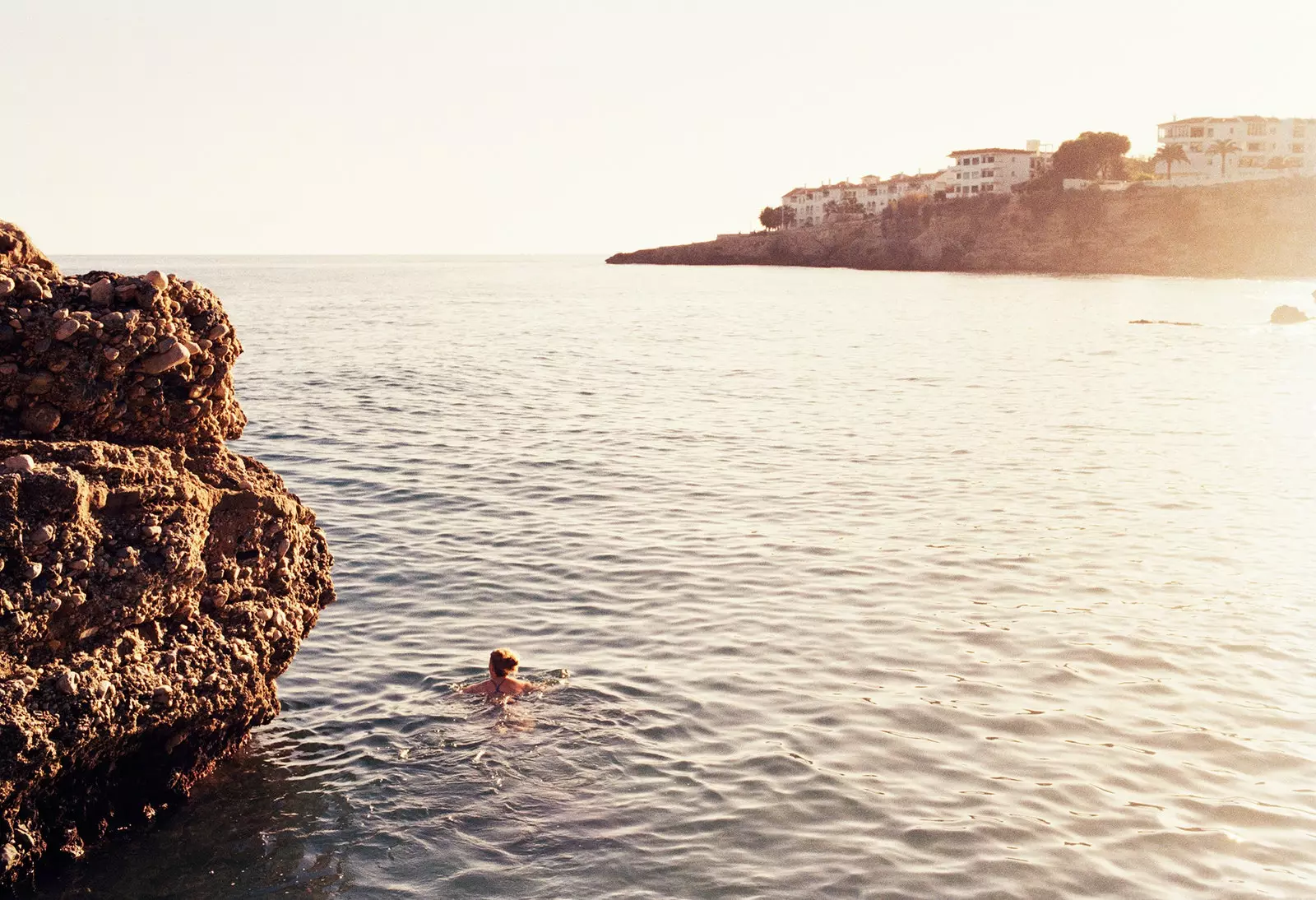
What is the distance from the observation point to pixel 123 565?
9508 millimetres

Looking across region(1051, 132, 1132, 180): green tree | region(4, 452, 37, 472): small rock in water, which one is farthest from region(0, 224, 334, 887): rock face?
region(1051, 132, 1132, 180): green tree

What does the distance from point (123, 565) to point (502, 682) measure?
495 cm

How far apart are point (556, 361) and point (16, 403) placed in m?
50.0

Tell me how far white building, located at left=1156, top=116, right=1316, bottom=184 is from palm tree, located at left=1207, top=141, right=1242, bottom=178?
140mm

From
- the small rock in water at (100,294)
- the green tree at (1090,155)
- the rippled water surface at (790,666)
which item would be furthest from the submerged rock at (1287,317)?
the green tree at (1090,155)

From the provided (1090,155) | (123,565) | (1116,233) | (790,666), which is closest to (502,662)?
(790,666)

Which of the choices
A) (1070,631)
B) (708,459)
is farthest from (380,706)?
(708,459)

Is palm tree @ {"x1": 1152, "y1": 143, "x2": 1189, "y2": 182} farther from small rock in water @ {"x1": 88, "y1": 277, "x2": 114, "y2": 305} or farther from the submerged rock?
small rock in water @ {"x1": 88, "y1": 277, "x2": 114, "y2": 305}

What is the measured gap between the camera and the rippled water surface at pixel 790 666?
32.7 feet

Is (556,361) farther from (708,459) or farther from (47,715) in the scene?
(47,715)

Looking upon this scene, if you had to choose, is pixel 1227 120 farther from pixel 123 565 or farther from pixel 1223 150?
pixel 123 565

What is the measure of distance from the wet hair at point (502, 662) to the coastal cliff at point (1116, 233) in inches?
5864

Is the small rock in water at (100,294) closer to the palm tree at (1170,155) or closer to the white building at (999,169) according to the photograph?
the palm tree at (1170,155)

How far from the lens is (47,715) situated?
870 centimetres
